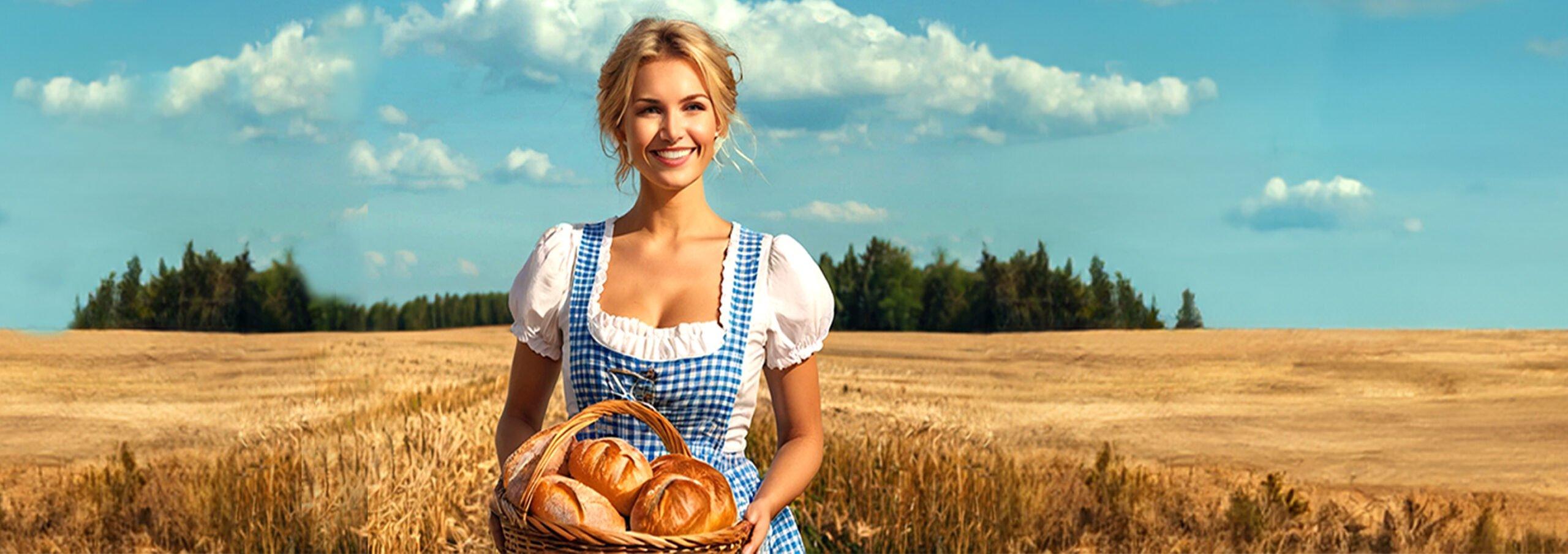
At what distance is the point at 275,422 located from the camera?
7.11 metres

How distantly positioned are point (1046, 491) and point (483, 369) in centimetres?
Answer: 668

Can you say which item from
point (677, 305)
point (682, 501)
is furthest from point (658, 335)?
point (682, 501)

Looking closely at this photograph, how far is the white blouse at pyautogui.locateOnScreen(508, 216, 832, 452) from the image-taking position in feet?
7.86

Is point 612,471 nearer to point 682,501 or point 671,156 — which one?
point 682,501

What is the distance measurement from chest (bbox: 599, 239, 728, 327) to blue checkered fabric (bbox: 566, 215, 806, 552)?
0.13 ft

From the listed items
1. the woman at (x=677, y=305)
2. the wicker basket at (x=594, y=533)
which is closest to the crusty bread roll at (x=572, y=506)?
the wicker basket at (x=594, y=533)

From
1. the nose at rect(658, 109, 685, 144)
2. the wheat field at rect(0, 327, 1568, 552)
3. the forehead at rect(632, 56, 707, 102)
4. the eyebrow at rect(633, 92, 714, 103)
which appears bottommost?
the wheat field at rect(0, 327, 1568, 552)

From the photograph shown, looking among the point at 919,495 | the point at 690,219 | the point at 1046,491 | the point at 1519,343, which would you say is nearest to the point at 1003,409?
the point at 1046,491

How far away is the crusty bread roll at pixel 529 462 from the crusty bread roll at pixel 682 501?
0.17 metres

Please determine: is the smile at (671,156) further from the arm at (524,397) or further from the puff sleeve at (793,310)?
the arm at (524,397)

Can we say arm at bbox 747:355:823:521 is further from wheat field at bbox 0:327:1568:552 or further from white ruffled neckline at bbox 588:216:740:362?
wheat field at bbox 0:327:1568:552

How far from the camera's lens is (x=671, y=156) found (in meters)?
2.47

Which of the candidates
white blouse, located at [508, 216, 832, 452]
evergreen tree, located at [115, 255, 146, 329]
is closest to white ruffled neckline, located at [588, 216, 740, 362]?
white blouse, located at [508, 216, 832, 452]

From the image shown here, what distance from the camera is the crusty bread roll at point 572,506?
1982mm
